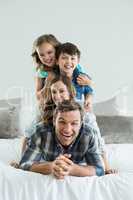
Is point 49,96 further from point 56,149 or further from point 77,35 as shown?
point 77,35

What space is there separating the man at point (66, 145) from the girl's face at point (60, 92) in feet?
0.11

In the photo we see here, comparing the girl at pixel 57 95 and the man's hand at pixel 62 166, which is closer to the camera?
the man's hand at pixel 62 166

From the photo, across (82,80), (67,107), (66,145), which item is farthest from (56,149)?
(82,80)

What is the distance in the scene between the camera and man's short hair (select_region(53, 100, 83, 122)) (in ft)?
4.51

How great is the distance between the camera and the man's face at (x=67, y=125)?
137cm

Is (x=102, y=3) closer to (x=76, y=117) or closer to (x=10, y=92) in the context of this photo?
(x=10, y=92)

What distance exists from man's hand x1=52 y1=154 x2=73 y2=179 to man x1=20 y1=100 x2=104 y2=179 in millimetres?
12

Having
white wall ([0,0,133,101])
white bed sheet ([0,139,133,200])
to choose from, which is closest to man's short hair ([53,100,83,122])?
white bed sheet ([0,139,133,200])

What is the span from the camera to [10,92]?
278 centimetres

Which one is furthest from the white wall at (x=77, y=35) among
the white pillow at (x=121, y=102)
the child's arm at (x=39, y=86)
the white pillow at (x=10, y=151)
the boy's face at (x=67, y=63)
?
the boy's face at (x=67, y=63)

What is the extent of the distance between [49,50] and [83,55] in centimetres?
134

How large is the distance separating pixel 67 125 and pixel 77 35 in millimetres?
1526

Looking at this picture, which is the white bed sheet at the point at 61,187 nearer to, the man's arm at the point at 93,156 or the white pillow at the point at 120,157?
the man's arm at the point at 93,156

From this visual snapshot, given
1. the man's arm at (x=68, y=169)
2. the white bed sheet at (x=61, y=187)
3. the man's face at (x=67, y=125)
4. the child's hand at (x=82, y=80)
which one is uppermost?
the child's hand at (x=82, y=80)
